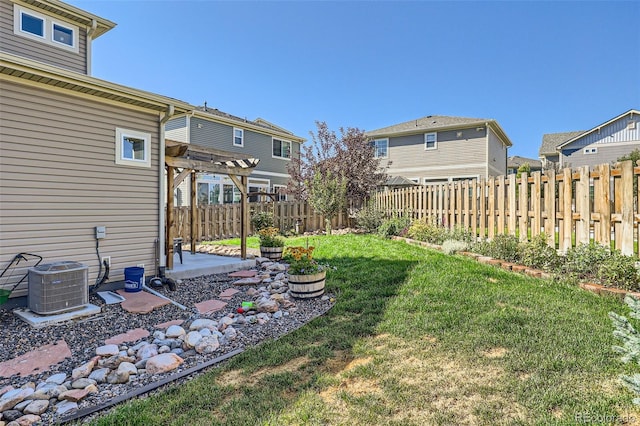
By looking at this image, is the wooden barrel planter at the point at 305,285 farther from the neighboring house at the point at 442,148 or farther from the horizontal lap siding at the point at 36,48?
the neighboring house at the point at 442,148

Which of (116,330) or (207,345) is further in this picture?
(116,330)

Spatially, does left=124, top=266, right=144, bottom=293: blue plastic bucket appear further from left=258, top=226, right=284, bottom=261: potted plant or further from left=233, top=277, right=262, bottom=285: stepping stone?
left=258, top=226, right=284, bottom=261: potted plant

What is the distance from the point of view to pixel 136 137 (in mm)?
6309

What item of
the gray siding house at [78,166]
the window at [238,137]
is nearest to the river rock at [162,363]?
the gray siding house at [78,166]

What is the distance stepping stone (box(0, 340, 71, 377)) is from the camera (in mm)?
3247

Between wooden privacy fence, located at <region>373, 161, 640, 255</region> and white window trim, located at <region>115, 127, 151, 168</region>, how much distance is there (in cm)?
755

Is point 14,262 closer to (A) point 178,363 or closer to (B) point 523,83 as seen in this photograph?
(A) point 178,363

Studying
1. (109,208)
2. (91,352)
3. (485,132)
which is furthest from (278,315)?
(485,132)

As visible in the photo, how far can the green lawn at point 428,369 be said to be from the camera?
2.25m

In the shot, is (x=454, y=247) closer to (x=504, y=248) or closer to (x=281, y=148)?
(x=504, y=248)

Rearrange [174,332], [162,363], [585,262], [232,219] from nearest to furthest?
[162,363] → [174,332] → [585,262] → [232,219]

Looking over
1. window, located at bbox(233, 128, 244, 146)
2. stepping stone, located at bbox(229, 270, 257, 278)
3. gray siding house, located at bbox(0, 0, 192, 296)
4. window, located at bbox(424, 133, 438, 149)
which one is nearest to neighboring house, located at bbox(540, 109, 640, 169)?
window, located at bbox(424, 133, 438, 149)

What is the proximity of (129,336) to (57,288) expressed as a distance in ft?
5.00

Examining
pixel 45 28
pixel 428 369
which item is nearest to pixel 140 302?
pixel 428 369
